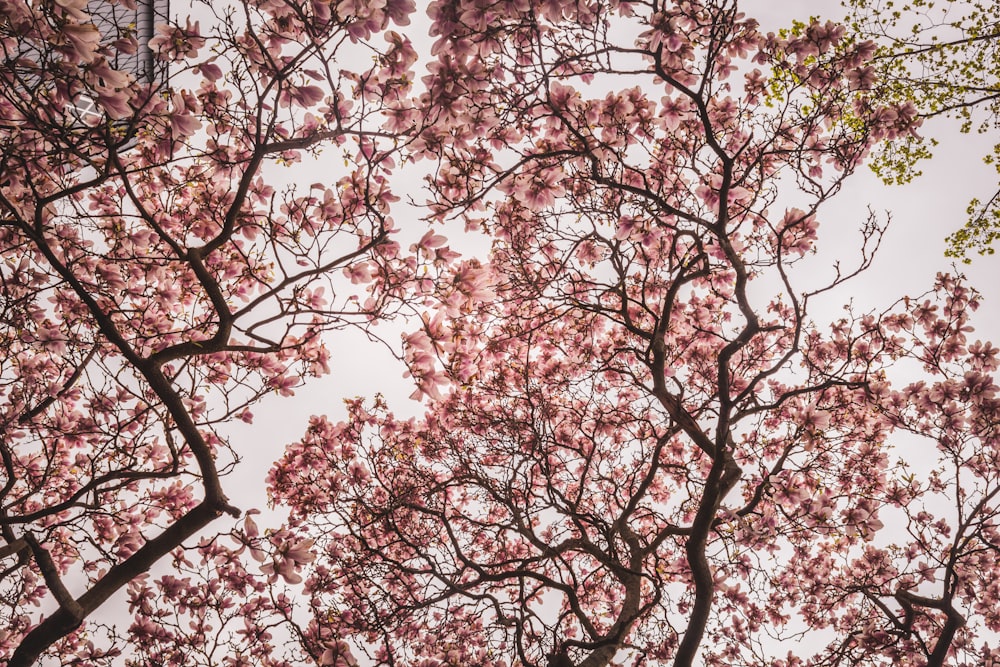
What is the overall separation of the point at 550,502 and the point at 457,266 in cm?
216

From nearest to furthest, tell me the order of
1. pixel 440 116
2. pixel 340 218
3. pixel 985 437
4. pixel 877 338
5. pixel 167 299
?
pixel 440 116 → pixel 340 218 → pixel 167 299 → pixel 985 437 → pixel 877 338

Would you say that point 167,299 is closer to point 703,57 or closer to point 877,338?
point 703,57

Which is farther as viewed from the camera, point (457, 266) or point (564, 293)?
point (564, 293)

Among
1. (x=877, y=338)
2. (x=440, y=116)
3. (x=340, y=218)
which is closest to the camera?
(x=440, y=116)

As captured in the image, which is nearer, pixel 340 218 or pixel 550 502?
pixel 340 218

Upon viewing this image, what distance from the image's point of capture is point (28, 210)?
13.9 ft

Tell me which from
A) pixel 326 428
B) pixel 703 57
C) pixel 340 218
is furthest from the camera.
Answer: pixel 326 428

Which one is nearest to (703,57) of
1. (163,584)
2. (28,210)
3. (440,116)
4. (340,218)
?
(440,116)

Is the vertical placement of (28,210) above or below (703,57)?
below

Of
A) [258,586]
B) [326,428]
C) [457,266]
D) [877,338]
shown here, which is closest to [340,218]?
[457,266]

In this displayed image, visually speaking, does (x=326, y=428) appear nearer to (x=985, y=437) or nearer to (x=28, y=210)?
(x=28, y=210)

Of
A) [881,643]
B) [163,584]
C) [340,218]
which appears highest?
[340,218]

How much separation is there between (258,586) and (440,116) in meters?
5.70

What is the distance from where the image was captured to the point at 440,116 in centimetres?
365
